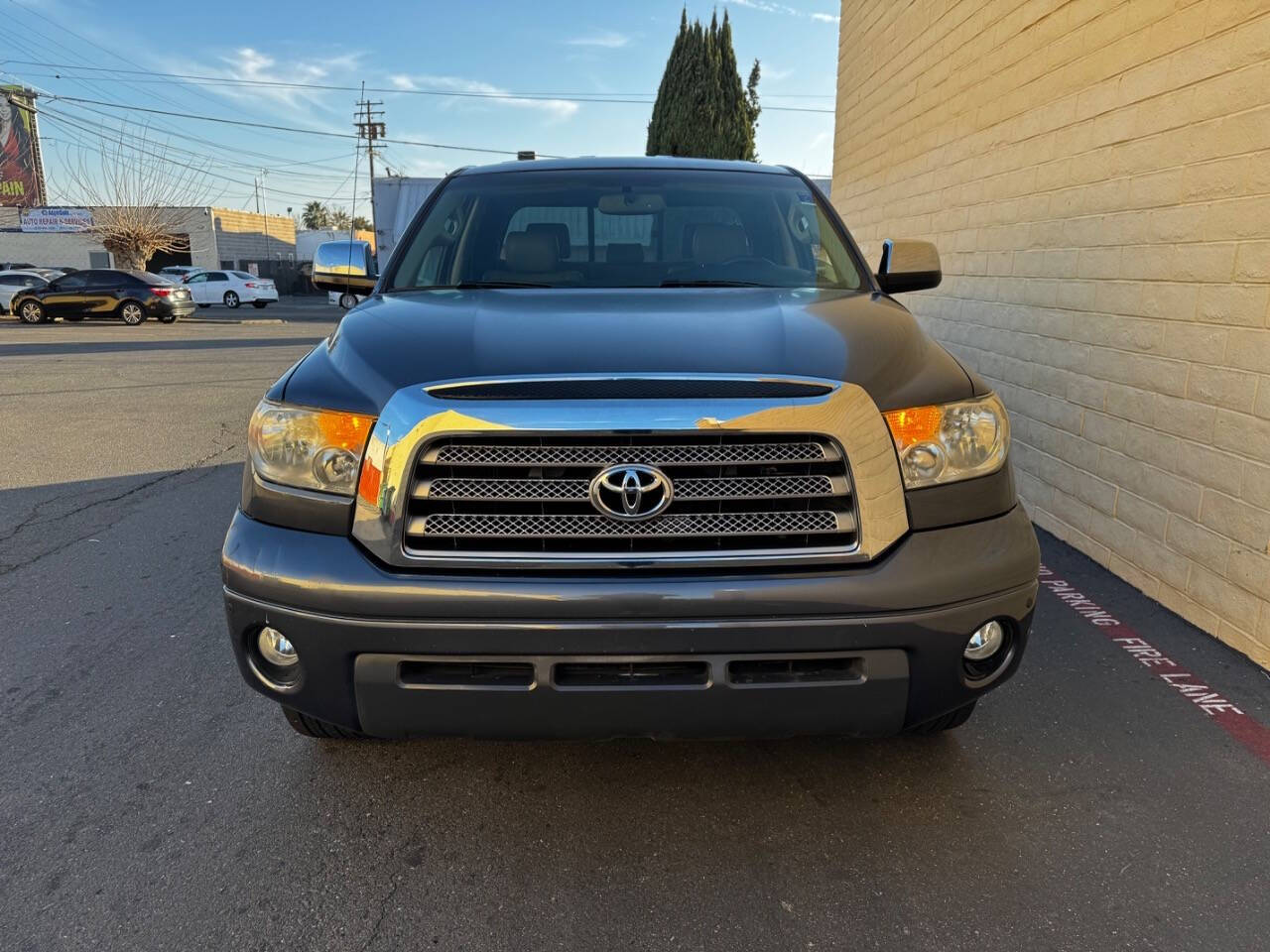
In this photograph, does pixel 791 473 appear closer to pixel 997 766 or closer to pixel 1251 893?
pixel 997 766

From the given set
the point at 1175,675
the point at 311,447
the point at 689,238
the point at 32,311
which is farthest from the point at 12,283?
the point at 1175,675

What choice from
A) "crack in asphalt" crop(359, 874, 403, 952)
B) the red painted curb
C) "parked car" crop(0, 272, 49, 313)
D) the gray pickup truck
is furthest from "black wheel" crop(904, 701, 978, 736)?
"parked car" crop(0, 272, 49, 313)

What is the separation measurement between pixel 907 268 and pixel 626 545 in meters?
2.08

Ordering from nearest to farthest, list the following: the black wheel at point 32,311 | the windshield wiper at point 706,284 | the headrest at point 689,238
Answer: the windshield wiper at point 706,284 → the headrest at point 689,238 → the black wheel at point 32,311

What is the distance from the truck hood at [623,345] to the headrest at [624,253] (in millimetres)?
554

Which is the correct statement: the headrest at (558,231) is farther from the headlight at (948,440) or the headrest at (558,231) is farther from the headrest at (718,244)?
the headlight at (948,440)

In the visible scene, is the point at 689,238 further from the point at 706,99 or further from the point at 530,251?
the point at 706,99

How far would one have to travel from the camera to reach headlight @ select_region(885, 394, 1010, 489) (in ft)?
6.70

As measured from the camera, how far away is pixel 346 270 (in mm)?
3779

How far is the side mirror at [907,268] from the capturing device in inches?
134

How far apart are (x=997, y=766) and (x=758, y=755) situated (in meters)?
0.72

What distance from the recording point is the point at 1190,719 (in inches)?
113

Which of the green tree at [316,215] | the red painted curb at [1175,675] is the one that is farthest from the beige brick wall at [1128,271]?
the green tree at [316,215]

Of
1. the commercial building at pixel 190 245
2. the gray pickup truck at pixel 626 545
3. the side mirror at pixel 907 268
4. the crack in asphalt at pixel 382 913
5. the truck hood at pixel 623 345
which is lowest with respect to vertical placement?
the crack in asphalt at pixel 382 913
